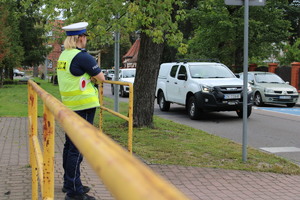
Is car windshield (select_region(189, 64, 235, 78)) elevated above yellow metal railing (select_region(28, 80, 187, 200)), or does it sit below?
above

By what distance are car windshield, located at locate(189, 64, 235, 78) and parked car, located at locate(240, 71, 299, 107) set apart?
5.70m

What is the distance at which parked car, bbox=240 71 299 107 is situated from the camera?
19.9 m

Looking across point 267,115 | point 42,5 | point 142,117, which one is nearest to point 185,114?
point 267,115

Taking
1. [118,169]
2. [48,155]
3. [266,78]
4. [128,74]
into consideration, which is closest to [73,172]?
[48,155]

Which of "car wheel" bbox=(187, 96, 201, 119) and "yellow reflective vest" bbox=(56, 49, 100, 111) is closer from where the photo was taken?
"yellow reflective vest" bbox=(56, 49, 100, 111)

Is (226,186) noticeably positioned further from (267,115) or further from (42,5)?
(267,115)

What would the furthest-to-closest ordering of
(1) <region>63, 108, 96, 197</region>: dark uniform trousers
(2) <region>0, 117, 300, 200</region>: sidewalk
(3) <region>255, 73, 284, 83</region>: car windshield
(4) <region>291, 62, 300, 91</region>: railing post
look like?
(4) <region>291, 62, 300, 91</region>: railing post
(3) <region>255, 73, 284, 83</region>: car windshield
(2) <region>0, 117, 300, 200</region>: sidewalk
(1) <region>63, 108, 96, 197</region>: dark uniform trousers

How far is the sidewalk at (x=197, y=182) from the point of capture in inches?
196

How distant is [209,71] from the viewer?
14867mm

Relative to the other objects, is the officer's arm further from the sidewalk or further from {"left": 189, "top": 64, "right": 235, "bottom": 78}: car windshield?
{"left": 189, "top": 64, "right": 235, "bottom": 78}: car windshield

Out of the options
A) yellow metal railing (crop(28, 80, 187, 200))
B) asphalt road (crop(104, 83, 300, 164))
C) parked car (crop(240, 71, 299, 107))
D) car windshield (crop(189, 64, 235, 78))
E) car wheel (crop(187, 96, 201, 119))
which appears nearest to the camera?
yellow metal railing (crop(28, 80, 187, 200))

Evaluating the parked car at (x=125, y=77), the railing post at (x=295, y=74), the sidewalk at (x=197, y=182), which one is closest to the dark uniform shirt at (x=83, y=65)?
the sidewalk at (x=197, y=182)

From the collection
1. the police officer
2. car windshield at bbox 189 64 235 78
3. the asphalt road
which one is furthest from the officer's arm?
car windshield at bbox 189 64 235 78

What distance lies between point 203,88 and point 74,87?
31.0ft
